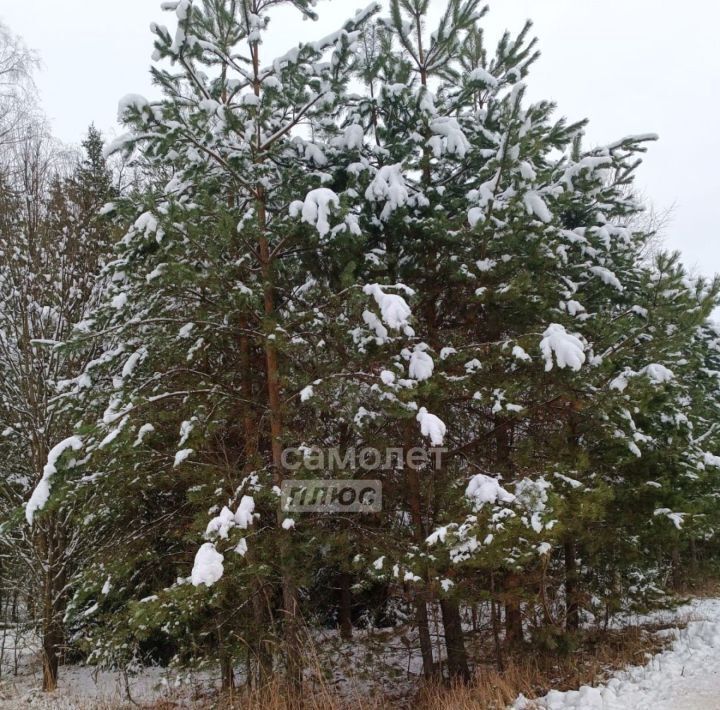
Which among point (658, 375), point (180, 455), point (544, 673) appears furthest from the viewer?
point (544, 673)

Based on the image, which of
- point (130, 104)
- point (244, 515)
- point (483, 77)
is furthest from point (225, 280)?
point (483, 77)

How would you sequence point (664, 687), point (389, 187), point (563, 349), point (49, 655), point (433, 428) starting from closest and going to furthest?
point (433, 428) < point (563, 349) < point (664, 687) < point (389, 187) < point (49, 655)

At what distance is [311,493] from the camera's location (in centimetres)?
478

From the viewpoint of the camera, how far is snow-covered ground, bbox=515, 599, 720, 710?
4.44 meters

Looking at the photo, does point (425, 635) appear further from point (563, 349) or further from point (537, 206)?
point (537, 206)

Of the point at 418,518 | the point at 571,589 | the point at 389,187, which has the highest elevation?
the point at 389,187

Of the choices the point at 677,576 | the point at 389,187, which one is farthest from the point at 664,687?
the point at 677,576

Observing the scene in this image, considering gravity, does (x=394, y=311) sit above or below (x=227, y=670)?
above

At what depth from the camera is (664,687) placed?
16.0 feet

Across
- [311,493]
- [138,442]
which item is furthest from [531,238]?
[138,442]

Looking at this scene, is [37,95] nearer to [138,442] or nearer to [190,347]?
[190,347]

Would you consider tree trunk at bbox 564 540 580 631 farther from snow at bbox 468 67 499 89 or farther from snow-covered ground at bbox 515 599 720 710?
snow at bbox 468 67 499 89

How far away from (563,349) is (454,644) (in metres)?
4.09

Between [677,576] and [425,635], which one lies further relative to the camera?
[677,576]
